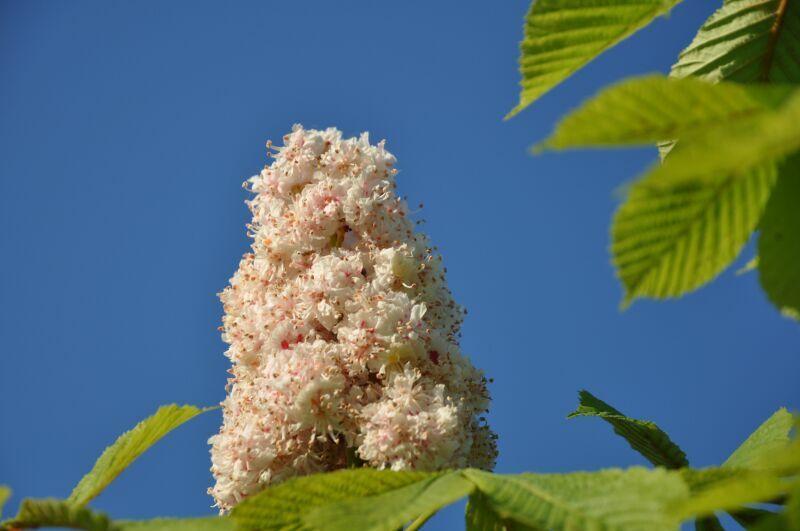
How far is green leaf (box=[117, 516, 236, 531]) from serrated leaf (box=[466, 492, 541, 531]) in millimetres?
547

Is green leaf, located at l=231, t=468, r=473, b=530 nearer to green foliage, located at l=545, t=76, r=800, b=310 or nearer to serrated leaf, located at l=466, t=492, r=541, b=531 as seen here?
serrated leaf, located at l=466, t=492, r=541, b=531

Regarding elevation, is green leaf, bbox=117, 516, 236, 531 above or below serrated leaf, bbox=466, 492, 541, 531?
above

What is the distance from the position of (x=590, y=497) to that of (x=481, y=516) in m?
0.45

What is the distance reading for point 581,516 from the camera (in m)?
1.40

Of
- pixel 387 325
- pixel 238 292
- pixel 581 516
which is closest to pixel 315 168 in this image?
pixel 238 292

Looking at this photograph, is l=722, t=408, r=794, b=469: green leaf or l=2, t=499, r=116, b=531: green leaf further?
l=722, t=408, r=794, b=469: green leaf

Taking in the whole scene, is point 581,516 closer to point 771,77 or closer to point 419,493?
point 419,493

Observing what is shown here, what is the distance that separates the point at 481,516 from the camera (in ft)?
6.03

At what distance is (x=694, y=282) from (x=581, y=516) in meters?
0.46

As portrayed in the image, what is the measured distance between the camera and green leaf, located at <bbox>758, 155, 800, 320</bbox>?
1141mm

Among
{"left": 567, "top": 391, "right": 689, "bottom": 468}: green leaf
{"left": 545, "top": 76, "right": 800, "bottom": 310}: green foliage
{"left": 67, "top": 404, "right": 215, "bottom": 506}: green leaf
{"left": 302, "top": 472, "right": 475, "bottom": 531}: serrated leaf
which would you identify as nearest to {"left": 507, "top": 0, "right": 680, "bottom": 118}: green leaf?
{"left": 545, "top": 76, "right": 800, "bottom": 310}: green foliage

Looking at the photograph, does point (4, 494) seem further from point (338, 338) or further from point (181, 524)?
point (338, 338)

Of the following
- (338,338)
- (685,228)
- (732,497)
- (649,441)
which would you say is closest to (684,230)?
(685,228)

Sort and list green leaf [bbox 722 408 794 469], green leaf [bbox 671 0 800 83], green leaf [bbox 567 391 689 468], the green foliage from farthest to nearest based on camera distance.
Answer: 1. green leaf [bbox 567 391 689 468]
2. green leaf [bbox 722 408 794 469]
3. green leaf [bbox 671 0 800 83]
4. the green foliage
